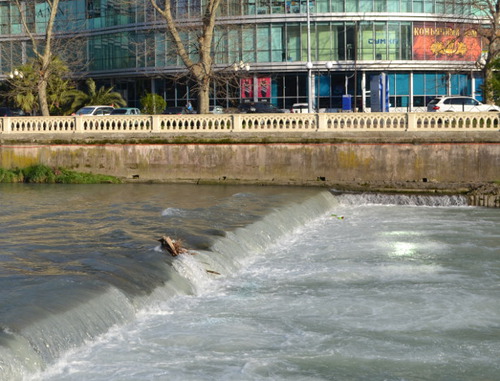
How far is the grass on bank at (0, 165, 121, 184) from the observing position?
31906mm

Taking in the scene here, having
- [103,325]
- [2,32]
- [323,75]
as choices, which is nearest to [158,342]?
[103,325]

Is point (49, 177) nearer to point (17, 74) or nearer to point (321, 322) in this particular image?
point (17, 74)

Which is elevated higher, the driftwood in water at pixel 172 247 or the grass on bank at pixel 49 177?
the grass on bank at pixel 49 177

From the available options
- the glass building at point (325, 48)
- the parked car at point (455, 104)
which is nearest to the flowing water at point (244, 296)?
the parked car at point (455, 104)

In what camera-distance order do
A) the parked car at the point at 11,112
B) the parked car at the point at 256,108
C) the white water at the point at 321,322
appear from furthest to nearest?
1. the parked car at the point at 11,112
2. the parked car at the point at 256,108
3. the white water at the point at 321,322

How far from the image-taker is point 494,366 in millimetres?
10938

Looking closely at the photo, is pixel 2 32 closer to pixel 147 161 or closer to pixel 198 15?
pixel 198 15

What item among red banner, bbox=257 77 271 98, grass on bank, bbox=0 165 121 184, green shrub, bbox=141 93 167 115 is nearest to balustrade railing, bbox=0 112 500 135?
grass on bank, bbox=0 165 121 184

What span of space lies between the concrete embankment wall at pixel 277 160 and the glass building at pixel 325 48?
19.0m

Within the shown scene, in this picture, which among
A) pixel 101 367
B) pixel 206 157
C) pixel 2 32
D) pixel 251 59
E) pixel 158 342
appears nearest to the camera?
pixel 101 367

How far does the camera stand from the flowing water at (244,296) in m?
10.8

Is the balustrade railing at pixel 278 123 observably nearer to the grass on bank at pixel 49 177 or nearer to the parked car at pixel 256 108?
the grass on bank at pixel 49 177

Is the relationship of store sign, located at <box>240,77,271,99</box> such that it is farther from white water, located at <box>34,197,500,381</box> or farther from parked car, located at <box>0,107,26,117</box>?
white water, located at <box>34,197,500,381</box>

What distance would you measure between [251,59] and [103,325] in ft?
137
